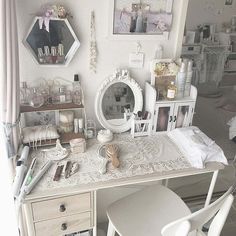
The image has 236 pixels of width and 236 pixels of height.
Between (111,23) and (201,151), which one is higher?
(111,23)

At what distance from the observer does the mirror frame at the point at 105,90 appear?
4.74 ft

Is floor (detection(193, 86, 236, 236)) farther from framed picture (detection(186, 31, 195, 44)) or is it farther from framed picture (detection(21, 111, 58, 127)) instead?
framed picture (detection(21, 111, 58, 127))

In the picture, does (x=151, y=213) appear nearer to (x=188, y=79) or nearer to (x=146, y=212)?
(x=146, y=212)

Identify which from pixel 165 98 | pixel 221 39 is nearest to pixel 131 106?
pixel 165 98

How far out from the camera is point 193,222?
0.99m

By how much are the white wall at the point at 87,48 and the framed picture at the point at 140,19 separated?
0.04 m

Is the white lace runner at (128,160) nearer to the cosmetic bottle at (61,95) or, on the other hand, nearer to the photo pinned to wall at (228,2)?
the cosmetic bottle at (61,95)

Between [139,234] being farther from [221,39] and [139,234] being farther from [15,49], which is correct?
[221,39]

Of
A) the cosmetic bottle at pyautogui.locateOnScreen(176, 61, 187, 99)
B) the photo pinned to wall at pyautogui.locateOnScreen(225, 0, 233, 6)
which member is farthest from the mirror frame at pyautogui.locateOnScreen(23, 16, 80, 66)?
the photo pinned to wall at pyautogui.locateOnScreen(225, 0, 233, 6)

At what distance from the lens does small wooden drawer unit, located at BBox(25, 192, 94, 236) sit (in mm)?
1142

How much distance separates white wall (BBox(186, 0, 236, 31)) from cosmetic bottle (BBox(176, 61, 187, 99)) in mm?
2933

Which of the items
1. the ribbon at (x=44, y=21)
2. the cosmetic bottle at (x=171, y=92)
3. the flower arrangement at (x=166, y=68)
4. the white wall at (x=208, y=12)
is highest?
the white wall at (x=208, y=12)

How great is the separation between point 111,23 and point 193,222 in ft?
3.23

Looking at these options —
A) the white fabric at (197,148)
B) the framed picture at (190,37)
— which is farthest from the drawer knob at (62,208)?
the framed picture at (190,37)
